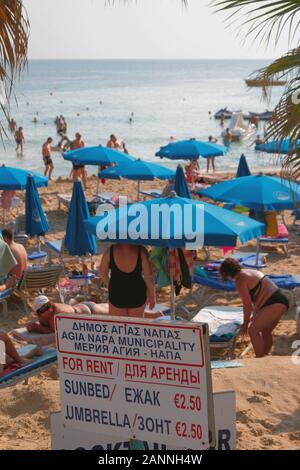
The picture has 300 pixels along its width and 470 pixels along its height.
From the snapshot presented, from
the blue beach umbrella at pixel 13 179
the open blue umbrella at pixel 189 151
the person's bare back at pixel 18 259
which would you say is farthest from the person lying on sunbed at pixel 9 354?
the open blue umbrella at pixel 189 151

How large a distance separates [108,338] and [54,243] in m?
8.64

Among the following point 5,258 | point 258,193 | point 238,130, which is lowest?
point 238,130

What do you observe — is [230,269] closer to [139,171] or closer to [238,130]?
[139,171]

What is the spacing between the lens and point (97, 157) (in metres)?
15.3

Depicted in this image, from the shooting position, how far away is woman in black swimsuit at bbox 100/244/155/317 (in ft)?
21.9

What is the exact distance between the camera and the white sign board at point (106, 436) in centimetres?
338

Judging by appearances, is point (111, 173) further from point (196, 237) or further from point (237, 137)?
point (237, 137)

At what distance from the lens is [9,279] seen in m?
9.34

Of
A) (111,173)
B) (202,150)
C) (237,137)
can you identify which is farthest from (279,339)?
(237,137)

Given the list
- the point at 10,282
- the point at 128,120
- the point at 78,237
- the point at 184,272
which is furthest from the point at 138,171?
the point at 128,120

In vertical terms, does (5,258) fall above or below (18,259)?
above

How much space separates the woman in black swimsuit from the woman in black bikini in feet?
2.72

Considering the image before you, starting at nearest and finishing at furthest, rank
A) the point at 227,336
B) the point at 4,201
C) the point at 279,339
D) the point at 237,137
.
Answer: the point at 227,336 < the point at 279,339 < the point at 4,201 < the point at 237,137

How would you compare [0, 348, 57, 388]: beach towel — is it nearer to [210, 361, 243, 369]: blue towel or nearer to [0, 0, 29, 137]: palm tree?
[210, 361, 243, 369]: blue towel
